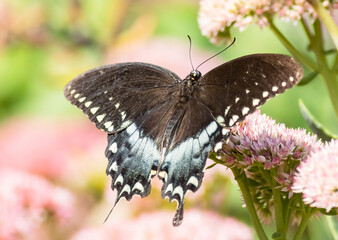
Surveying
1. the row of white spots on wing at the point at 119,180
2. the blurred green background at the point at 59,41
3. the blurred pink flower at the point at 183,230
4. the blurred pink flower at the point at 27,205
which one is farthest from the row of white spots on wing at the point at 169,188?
the blurred green background at the point at 59,41

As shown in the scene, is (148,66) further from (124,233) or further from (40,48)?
(40,48)

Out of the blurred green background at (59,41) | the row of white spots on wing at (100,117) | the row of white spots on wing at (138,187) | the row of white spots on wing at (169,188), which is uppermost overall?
the blurred green background at (59,41)

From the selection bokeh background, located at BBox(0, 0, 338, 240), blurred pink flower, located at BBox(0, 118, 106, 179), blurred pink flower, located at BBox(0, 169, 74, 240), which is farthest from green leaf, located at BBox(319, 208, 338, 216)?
blurred pink flower, located at BBox(0, 118, 106, 179)

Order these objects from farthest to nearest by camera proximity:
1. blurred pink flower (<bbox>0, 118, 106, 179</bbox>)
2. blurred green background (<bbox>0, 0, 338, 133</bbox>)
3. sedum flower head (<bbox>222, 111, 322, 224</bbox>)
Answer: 1. blurred green background (<bbox>0, 0, 338, 133</bbox>)
2. blurred pink flower (<bbox>0, 118, 106, 179</bbox>)
3. sedum flower head (<bbox>222, 111, 322, 224</bbox>)

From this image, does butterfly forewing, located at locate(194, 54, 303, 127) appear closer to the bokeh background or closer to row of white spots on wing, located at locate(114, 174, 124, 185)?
row of white spots on wing, located at locate(114, 174, 124, 185)

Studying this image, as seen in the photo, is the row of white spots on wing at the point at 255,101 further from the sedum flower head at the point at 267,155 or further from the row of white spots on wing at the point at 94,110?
the row of white spots on wing at the point at 94,110

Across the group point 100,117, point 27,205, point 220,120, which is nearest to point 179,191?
point 220,120
